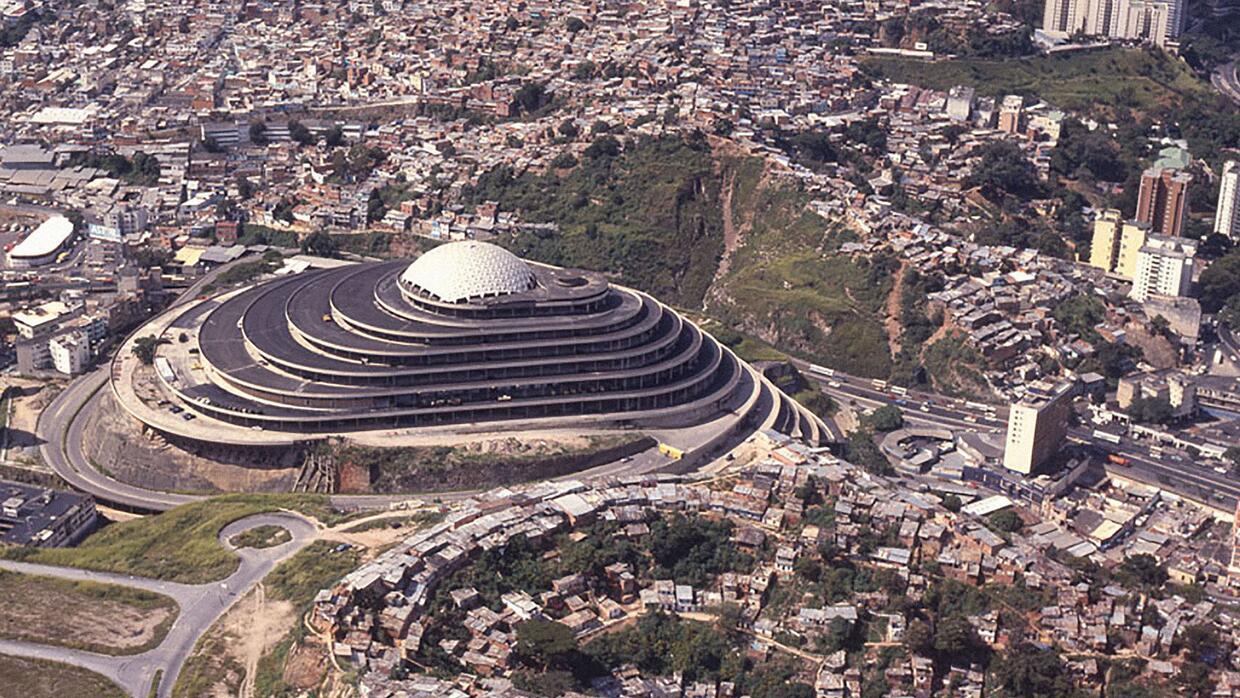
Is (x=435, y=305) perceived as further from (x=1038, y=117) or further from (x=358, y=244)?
(x=1038, y=117)

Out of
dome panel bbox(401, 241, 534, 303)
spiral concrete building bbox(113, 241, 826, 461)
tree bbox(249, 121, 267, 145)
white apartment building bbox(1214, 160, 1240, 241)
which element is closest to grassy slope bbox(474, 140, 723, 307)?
spiral concrete building bbox(113, 241, 826, 461)

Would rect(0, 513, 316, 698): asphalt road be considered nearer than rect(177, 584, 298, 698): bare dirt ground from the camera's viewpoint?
No

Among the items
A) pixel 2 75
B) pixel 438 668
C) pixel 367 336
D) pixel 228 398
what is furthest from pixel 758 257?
pixel 2 75

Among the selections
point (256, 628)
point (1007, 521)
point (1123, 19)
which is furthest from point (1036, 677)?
point (1123, 19)

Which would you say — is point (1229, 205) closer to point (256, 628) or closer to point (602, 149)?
point (602, 149)

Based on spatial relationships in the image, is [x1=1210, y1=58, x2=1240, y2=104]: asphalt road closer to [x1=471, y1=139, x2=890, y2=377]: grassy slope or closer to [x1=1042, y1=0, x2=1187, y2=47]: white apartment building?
[x1=1042, y1=0, x2=1187, y2=47]: white apartment building
